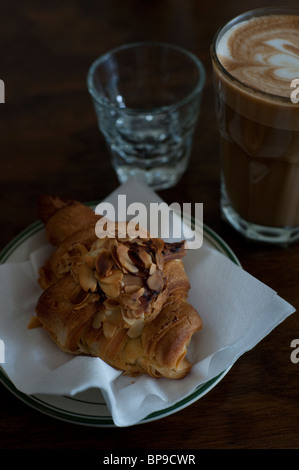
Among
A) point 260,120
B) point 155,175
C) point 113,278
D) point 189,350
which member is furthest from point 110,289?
point 155,175

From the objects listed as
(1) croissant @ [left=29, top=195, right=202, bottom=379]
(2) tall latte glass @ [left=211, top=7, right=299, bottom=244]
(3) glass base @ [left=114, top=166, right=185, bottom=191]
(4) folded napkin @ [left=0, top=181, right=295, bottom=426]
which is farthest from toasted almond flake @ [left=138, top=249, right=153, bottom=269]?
(3) glass base @ [left=114, top=166, right=185, bottom=191]

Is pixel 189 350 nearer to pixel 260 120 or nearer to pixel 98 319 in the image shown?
pixel 98 319

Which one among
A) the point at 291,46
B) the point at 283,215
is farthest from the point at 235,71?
the point at 283,215

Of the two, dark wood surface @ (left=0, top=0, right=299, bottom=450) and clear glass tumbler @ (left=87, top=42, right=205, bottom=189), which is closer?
dark wood surface @ (left=0, top=0, right=299, bottom=450)

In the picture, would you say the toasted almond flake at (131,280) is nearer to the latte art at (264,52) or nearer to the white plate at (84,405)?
the white plate at (84,405)

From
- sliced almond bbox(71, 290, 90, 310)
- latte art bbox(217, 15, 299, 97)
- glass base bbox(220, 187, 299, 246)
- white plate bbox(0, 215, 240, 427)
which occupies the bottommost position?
white plate bbox(0, 215, 240, 427)

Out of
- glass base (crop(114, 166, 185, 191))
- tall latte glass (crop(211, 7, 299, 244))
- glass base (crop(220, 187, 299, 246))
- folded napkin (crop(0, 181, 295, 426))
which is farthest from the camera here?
glass base (crop(114, 166, 185, 191))

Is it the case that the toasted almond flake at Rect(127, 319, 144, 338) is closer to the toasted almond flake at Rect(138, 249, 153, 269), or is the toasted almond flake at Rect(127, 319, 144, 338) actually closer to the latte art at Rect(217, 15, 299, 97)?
the toasted almond flake at Rect(138, 249, 153, 269)
